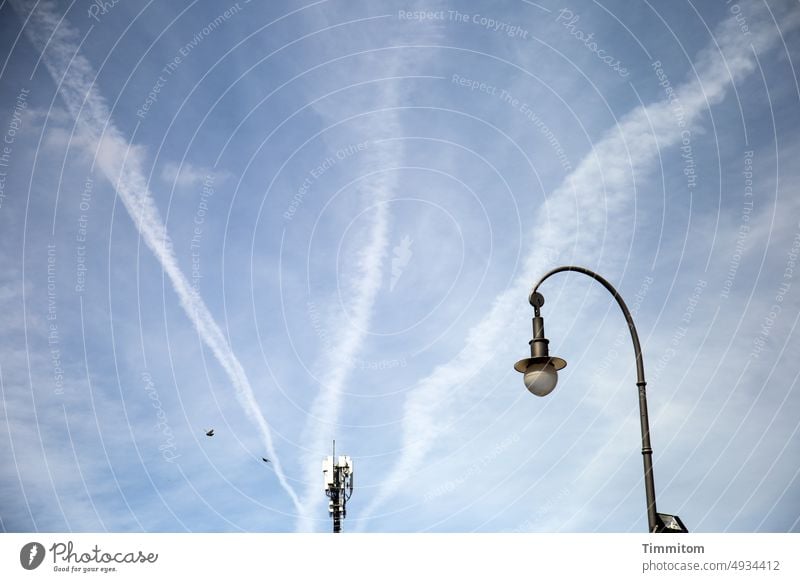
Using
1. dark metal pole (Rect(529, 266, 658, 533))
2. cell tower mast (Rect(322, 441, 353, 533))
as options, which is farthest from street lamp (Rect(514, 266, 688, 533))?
cell tower mast (Rect(322, 441, 353, 533))

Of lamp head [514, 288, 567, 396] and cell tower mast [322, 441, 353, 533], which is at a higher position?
cell tower mast [322, 441, 353, 533]

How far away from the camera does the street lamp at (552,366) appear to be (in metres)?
9.73

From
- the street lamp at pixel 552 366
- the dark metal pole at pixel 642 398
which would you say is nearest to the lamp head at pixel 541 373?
the street lamp at pixel 552 366

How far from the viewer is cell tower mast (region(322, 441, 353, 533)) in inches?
1314

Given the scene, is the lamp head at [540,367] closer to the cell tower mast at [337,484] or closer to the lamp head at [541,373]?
the lamp head at [541,373]

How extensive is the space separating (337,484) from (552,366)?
25.2 m

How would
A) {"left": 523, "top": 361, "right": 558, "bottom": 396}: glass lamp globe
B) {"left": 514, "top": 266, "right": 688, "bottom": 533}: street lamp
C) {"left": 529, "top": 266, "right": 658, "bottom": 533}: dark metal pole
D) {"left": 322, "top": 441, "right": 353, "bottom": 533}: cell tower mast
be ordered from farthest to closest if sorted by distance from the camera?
{"left": 322, "top": 441, "right": 353, "bottom": 533}: cell tower mast
{"left": 523, "top": 361, "right": 558, "bottom": 396}: glass lamp globe
{"left": 514, "top": 266, "right": 688, "bottom": 533}: street lamp
{"left": 529, "top": 266, "right": 658, "bottom": 533}: dark metal pole

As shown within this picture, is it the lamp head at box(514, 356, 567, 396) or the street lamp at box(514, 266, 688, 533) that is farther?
the lamp head at box(514, 356, 567, 396)

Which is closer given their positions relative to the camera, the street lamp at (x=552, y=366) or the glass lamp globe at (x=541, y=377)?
the street lamp at (x=552, y=366)

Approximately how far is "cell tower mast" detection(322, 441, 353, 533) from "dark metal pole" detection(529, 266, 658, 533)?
2485 cm

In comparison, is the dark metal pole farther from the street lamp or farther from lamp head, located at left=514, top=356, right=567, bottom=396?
lamp head, located at left=514, top=356, right=567, bottom=396

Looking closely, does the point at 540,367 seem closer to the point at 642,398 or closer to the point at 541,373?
the point at 541,373
